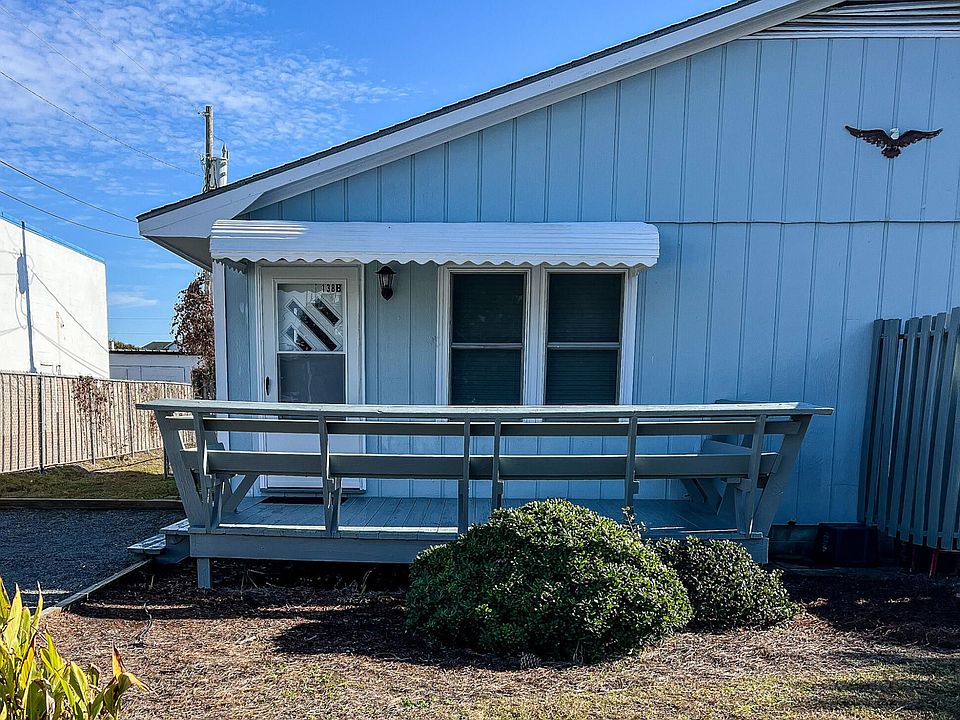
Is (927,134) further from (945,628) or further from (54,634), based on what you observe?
(54,634)

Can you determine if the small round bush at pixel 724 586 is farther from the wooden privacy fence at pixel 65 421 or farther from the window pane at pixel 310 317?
the wooden privacy fence at pixel 65 421

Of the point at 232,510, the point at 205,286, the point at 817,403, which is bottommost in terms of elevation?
the point at 232,510

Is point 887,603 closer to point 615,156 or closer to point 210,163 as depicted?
point 615,156

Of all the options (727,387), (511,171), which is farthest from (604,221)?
(727,387)

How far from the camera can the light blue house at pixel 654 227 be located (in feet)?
15.6

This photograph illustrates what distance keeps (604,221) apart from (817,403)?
7.97 feet

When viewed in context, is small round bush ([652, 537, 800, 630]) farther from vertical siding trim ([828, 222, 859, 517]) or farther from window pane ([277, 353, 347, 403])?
window pane ([277, 353, 347, 403])

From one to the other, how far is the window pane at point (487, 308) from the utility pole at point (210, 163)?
8.72 m

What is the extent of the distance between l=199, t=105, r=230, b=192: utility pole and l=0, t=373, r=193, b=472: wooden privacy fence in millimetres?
4582

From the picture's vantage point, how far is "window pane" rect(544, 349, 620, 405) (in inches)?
197

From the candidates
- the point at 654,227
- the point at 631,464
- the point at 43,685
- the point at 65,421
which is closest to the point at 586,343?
the point at 654,227

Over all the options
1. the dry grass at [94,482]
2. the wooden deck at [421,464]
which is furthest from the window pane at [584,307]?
the dry grass at [94,482]

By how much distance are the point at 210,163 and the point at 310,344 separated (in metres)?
10.5

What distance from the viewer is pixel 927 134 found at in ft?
15.6
